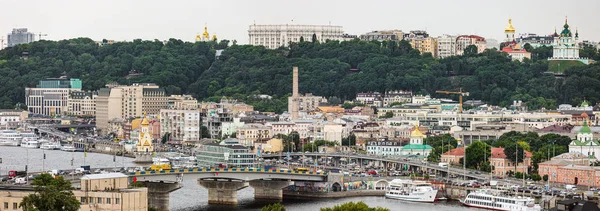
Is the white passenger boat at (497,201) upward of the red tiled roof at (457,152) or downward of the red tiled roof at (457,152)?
downward

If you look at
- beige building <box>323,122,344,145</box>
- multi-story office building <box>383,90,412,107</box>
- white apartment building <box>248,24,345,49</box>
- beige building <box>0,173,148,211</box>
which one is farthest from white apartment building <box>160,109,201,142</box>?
beige building <box>0,173,148,211</box>

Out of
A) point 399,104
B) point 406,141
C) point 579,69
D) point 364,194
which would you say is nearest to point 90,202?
point 364,194

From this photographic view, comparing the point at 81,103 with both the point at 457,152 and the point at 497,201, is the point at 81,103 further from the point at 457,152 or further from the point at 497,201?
the point at 497,201

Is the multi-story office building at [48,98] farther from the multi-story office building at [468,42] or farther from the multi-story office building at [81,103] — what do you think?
the multi-story office building at [468,42]

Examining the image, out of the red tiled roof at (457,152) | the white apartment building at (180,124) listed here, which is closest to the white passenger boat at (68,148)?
the white apartment building at (180,124)

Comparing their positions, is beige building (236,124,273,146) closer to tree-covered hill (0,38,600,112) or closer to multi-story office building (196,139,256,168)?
multi-story office building (196,139,256,168)

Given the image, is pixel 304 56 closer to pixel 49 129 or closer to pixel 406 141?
pixel 49 129
